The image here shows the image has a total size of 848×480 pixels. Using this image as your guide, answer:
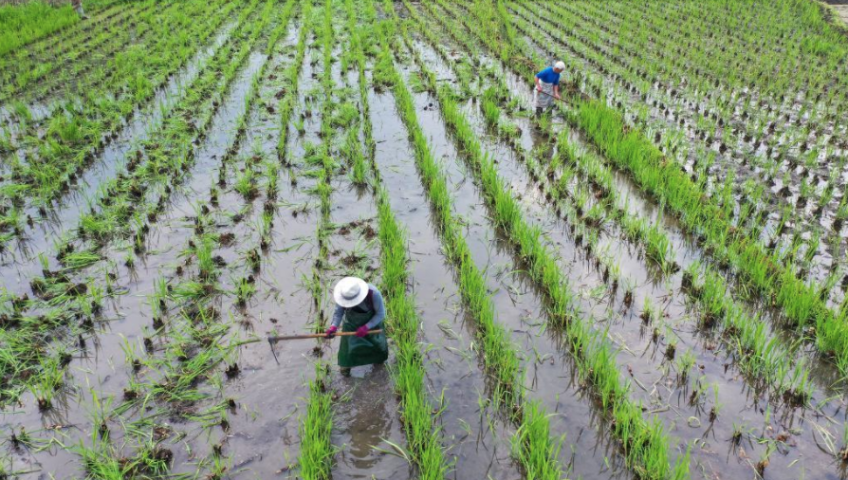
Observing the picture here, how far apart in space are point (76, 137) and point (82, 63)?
3.73 m

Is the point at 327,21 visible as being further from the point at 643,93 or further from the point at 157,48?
the point at 643,93

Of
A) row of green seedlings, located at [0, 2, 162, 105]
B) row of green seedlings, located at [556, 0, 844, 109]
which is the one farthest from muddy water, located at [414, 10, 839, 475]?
row of green seedlings, located at [0, 2, 162, 105]

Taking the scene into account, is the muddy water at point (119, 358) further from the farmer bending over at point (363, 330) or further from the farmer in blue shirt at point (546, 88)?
the farmer in blue shirt at point (546, 88)

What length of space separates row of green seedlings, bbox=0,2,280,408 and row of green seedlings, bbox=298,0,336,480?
1.47 m

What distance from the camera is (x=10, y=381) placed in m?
3.23

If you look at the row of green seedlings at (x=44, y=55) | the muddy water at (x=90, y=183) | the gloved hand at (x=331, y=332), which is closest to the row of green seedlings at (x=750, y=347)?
the gloved hand at (x=331, y=332)

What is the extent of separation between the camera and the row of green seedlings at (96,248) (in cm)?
373

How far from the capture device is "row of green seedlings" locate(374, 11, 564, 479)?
8.95 feet

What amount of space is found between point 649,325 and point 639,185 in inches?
85.5

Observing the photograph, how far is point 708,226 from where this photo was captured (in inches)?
180

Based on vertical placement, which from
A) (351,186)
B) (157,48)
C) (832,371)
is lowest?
(832,371)

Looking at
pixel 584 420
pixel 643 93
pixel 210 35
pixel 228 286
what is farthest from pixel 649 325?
pixel 210 35

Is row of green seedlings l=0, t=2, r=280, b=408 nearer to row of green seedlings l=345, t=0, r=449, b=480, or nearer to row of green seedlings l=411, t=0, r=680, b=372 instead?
row of green seedlings l=345, t=0, r=449, b=480

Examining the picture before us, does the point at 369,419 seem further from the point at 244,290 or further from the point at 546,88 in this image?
the point at 546,88
